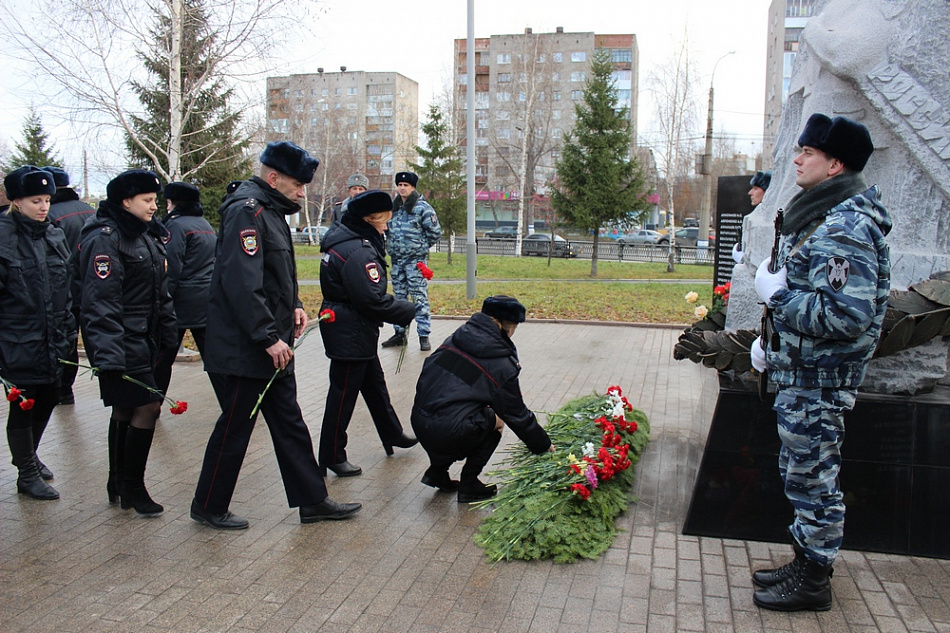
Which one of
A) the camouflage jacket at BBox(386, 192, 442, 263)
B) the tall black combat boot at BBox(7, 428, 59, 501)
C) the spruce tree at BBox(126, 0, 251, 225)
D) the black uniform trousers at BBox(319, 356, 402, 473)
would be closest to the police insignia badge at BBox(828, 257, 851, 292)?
the black uniform trousers at BBox(319, 356, 402, 473)

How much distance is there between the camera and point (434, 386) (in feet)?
13.5

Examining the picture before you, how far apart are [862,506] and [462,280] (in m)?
15.5

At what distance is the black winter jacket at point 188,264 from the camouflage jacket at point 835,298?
4545mm

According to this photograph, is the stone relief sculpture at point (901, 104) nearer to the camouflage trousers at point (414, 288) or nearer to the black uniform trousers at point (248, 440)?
the black uniform trousers at point (248, 440)

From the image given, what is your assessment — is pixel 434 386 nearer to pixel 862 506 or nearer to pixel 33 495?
pixel 862 506

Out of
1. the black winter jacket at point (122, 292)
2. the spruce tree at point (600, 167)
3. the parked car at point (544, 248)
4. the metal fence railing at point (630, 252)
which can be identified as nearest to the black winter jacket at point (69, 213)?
the black winter jacket at point (122, 292)

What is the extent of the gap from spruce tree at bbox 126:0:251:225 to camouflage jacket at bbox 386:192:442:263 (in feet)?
19.3

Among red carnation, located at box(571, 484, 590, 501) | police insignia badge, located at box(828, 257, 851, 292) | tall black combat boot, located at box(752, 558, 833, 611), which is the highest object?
police insignia badge, located at box(828, 257, 851, 292)

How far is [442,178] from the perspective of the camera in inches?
1014

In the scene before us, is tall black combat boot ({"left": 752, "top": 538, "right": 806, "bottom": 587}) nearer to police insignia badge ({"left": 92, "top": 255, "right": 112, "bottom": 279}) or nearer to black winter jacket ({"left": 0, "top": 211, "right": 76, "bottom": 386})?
police insignia badge ({"left": 92, "top": 255, "right": 112, "bottom": 279})

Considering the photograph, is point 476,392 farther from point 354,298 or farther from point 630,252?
point 630,252

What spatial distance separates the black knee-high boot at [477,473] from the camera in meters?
4.23

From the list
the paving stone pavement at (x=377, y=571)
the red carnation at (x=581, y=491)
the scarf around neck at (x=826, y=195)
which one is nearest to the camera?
the scarf around neck at (x=826, y=195)

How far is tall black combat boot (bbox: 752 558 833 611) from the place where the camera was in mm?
3033
